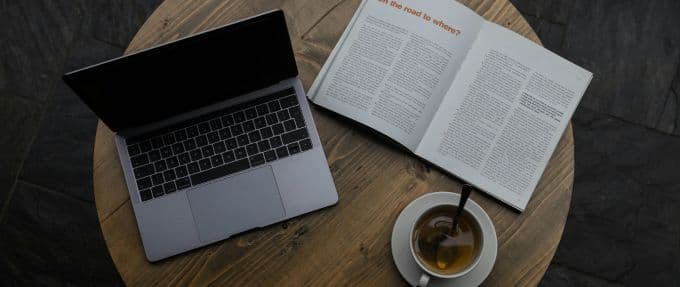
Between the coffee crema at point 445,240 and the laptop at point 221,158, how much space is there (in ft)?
0.58

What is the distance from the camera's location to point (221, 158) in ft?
3.22

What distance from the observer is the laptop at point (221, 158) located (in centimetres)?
96

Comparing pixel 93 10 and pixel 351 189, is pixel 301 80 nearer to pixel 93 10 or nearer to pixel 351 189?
pixel 351 189

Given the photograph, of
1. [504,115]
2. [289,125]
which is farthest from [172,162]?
[504,115]

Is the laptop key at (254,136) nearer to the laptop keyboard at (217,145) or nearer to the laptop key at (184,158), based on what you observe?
the laptop keyboard at (217,145)

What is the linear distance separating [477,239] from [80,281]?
1210mm

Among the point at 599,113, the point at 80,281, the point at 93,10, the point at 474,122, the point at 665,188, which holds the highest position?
the point at 474,122

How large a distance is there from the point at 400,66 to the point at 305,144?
23cm

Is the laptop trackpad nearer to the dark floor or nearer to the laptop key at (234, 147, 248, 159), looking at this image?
the laptop key at (234, 147, 248, 159)

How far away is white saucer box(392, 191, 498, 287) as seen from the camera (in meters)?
0.92

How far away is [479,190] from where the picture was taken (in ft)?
3.17

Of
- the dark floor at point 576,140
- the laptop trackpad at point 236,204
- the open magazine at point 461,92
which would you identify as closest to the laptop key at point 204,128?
the laptop trackpad at point 236,204

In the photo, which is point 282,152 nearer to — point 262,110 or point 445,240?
point 262,110

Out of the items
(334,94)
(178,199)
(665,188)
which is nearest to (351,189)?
(334,94)
